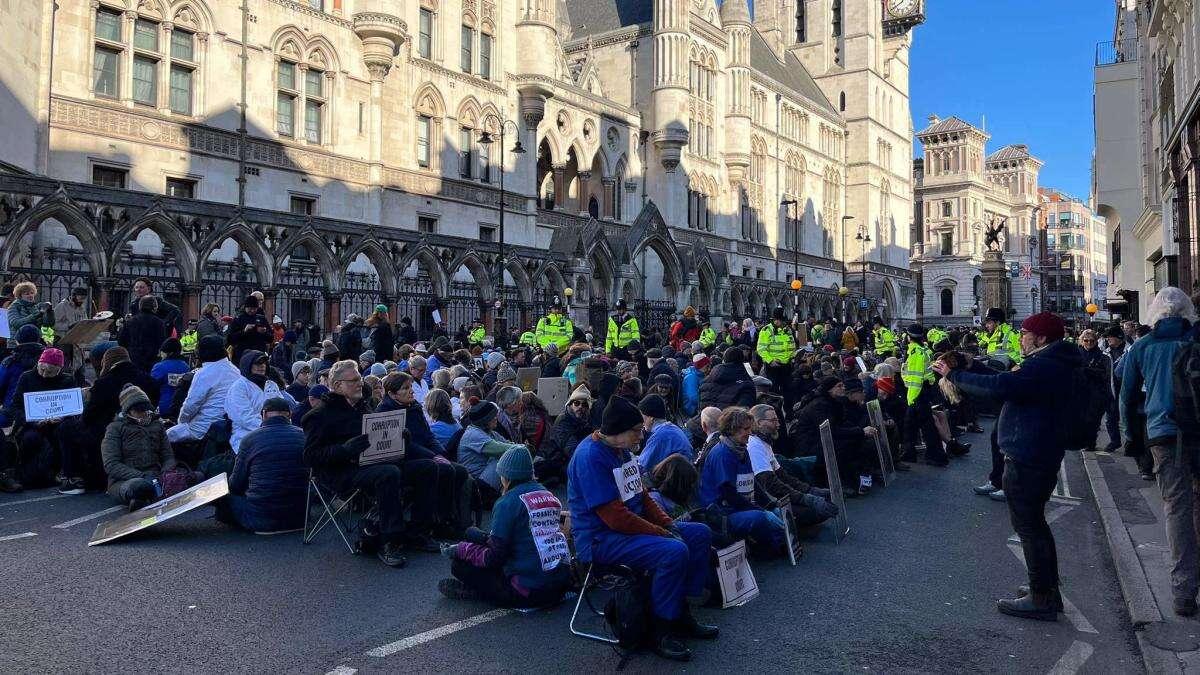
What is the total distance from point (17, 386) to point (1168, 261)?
2215cm

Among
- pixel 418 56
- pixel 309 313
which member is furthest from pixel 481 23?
pixel 309 313

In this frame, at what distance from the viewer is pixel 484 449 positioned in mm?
8523

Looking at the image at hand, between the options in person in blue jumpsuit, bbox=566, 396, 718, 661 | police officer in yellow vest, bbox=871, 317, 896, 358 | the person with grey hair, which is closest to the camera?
person in blue jumpsuit, bbox=566, 396, 718, 661

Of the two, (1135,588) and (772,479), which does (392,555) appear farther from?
(1135,588)

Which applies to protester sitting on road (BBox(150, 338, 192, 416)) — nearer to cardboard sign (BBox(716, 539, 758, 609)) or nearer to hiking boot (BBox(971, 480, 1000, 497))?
cardboard sign (BBox(716, 539, 758, 609))

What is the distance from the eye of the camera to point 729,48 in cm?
4984

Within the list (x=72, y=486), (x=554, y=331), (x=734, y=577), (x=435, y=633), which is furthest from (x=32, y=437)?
(x=554, y=331)

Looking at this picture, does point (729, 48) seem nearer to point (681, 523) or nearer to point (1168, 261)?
point (1168, 261)

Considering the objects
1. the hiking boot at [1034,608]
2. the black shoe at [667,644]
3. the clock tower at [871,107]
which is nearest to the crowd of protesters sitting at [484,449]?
the black shoe at [667,644]

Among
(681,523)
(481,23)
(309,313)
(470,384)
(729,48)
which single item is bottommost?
(681,523)

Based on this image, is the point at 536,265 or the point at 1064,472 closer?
the point at 1064,472

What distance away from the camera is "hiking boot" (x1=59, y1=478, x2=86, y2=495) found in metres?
9.68

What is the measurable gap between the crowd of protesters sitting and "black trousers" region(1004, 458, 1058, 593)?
200cm

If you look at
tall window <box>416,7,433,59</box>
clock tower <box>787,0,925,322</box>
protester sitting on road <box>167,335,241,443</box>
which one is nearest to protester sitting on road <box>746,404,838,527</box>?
protester sitting on road <box>167,335,241,443</box>
